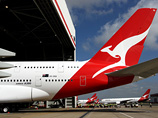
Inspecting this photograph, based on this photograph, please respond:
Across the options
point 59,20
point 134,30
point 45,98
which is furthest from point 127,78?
point 59,20

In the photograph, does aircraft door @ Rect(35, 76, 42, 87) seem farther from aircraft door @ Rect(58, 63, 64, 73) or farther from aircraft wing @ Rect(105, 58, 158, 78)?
aircraft wing @ Rect(105, 58, 158, 78)

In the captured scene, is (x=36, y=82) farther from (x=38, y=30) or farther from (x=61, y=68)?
(x=38, y=30)

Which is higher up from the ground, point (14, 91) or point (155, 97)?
point (14, 91)

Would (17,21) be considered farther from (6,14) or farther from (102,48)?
(102,48)

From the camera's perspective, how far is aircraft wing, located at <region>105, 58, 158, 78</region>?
39.7ft

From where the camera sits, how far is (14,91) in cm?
1548

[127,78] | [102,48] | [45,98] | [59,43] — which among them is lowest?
[45,98]

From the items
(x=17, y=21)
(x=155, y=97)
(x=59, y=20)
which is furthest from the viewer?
(x=155, y=97)

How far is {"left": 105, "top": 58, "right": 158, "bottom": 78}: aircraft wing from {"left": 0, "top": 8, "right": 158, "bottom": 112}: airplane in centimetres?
8

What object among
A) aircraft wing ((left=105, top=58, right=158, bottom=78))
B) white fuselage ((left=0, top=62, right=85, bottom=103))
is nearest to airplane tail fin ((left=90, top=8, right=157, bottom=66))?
aircraft wing ((left=105, top=58, right=158, bottom=78))

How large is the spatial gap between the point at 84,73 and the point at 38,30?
54.4 ft

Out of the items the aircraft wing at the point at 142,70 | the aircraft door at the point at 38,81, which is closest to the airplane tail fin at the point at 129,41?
the aircraft wing at the point at 142,70

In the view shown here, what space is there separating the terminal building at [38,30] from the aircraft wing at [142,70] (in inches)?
417

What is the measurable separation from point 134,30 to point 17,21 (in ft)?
58.3
